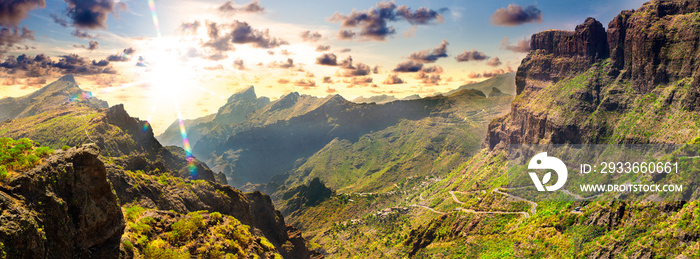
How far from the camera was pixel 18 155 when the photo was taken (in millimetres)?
28062

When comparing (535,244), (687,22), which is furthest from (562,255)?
(687,22)

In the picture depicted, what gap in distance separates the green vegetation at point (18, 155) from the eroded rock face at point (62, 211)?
0.82 meters

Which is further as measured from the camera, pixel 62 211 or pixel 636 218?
pixel 636 218

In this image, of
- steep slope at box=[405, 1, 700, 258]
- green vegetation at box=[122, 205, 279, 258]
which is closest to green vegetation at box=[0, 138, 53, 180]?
green vegetation at box=[122, 205, 279, 258]

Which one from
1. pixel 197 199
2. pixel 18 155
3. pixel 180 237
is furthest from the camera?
pixel 197 199

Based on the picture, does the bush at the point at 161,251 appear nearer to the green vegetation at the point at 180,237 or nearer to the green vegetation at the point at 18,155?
the green vegetation at the point at 180,237

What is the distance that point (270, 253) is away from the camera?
63.1m

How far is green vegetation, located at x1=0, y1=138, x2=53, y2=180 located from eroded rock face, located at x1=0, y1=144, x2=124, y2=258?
32.3 inches

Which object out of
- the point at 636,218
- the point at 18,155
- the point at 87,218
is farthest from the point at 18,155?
the point at 636,218

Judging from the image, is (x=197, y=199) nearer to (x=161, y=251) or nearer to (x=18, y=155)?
(x=161, y=251)

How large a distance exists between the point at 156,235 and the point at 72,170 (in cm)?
1781

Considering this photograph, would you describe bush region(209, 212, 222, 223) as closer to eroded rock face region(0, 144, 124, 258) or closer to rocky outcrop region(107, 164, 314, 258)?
rocky outcrop region(107, 164, 314, 258)

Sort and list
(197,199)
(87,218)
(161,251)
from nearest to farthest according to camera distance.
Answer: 1. (87,218)
2. (161,251)
3. (197,199)

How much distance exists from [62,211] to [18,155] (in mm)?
6564
